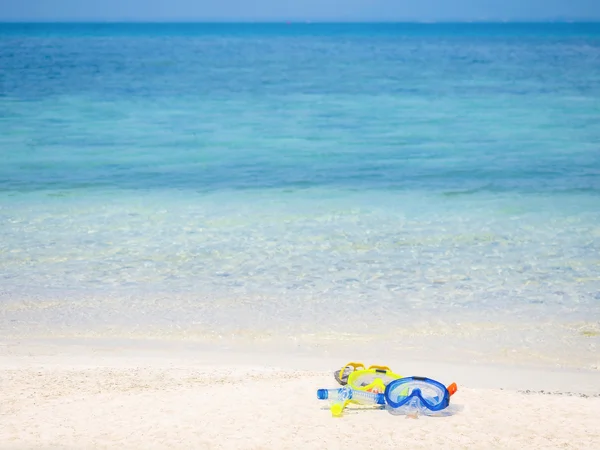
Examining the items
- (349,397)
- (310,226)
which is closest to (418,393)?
(349,397)

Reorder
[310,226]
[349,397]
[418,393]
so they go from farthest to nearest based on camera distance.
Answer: [310,226] → [349,397] → [418,393]

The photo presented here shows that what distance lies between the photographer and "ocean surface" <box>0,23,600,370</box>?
265 inches

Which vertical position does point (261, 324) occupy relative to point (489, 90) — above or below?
below

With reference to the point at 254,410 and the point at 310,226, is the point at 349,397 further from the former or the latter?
the point at 310,226

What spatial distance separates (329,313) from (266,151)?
9.67 meters

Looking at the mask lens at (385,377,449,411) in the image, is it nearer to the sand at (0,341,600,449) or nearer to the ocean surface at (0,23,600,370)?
the sand at (0,341,600,449)

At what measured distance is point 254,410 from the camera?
462cm

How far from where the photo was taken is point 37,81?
30.7 meters

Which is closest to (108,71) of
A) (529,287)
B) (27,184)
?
(27,184)

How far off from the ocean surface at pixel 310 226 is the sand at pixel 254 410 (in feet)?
2.27

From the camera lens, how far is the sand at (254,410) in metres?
4.27

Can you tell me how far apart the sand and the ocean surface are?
2.27 feet

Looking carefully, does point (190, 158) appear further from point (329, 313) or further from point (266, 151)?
point (329, 313)

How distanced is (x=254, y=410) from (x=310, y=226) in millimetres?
5433
